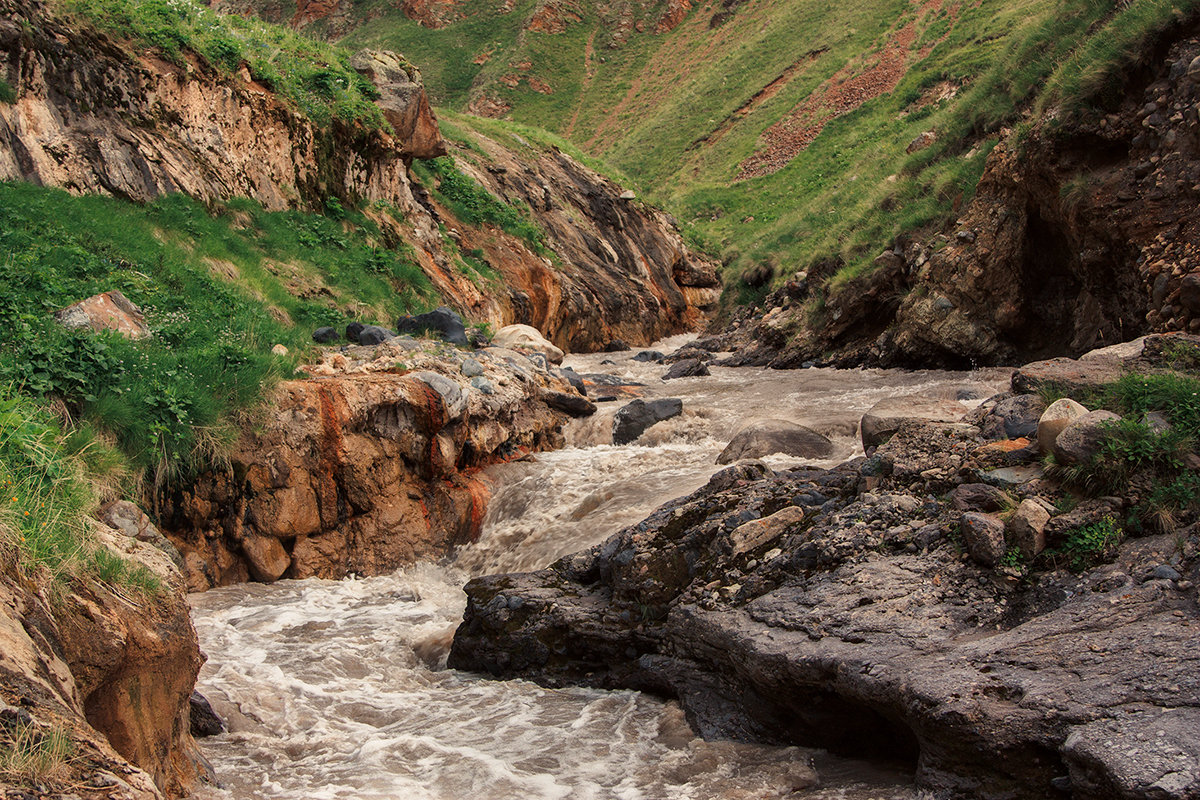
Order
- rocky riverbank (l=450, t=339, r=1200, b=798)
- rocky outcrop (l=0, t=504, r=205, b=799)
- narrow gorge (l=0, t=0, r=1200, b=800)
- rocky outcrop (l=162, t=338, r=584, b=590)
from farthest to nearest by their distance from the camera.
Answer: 1. rocky outcrop (l=162, t=338, r=584, b=590)
2. narrow gorge (l=0, t=0, r=1200, b=800)
3. rocky riverbank (l=450, t=339, r=1200, b=798)
4. rocky outcrop (l=0, t=504, r=205, b=799)

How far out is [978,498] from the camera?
4172 mm

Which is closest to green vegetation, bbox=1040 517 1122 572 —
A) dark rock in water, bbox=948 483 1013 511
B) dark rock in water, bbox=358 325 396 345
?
dark rock in water, bbox=948 483 1013 511

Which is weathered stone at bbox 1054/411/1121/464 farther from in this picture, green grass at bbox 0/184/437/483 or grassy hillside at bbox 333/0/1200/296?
grassy hillside at bbox 333/0/1200/296

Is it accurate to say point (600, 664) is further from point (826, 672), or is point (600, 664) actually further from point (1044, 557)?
point (1044, 557)

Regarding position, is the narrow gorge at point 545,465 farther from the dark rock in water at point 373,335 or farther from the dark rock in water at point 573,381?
the dark rock in water at point 573,381

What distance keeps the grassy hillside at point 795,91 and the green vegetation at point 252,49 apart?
1033 cm

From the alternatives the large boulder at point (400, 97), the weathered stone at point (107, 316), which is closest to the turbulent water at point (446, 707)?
the weathered stone at point (107, 316)

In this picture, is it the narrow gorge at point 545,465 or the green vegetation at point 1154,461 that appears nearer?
the narrow gorge at point 545,465

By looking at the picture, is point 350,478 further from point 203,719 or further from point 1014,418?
point 1014,418

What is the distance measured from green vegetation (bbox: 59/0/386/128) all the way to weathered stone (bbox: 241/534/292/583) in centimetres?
906

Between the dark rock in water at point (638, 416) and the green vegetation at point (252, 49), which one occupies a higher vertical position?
the green vegetation at point (252, 49)

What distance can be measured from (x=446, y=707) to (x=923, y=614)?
2.81 m

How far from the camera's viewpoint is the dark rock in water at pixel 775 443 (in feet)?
27.4

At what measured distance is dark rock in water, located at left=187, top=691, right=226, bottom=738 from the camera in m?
4.24
